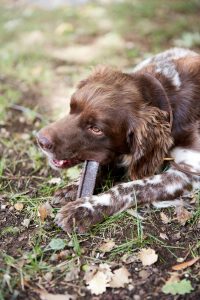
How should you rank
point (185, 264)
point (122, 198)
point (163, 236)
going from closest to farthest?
1. point (185, 264)
2. point (163, 236)
3. point (122, 198)

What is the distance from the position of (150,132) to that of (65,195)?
857 millimetres

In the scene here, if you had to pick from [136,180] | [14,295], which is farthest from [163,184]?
[14,295]

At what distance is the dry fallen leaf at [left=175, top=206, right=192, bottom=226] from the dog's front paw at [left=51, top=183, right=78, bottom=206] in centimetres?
84

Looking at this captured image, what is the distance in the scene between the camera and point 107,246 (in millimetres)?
3602

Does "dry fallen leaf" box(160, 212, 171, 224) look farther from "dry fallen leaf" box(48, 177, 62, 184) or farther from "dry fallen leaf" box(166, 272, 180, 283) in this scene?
"dry fallen leaf" box(48, 177, 62, 184)

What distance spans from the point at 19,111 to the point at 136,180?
2110mm

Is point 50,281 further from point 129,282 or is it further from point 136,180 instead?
point 136,180

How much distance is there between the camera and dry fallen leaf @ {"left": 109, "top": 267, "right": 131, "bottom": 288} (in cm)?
326

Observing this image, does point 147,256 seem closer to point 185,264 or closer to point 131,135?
point 185,264

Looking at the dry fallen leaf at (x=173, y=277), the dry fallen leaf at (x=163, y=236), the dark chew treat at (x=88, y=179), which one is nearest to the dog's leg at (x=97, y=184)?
the dark chew treat at (x=88, y=179)

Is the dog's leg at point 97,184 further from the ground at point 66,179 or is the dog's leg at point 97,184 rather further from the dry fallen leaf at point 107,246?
the dry fallen leaf at point 107,246

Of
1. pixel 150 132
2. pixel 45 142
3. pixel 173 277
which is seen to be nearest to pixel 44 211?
pixel 45 142

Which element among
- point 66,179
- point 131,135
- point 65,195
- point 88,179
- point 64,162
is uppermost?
point 131,135

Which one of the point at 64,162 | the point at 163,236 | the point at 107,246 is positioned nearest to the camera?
the point at 107,246
